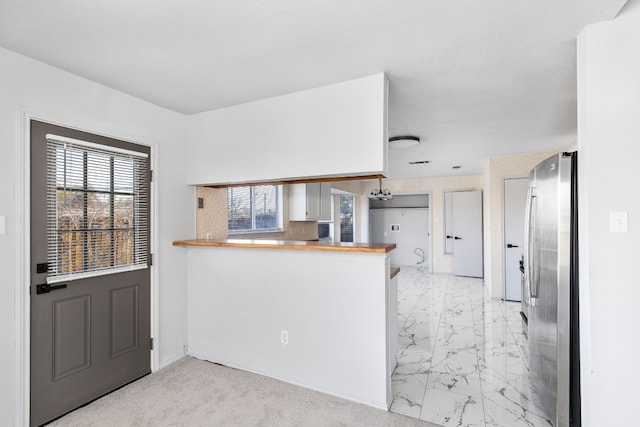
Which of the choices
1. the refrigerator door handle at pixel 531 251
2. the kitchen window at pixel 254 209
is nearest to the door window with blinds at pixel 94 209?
the kitchen window at pixel 254 209

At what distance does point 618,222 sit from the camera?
1624 millimetres

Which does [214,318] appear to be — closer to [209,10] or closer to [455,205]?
[209,10]

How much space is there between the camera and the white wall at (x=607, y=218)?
1.60 m

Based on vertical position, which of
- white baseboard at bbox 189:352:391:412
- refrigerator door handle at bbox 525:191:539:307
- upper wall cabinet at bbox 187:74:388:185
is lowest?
white baseboard at bbox 189:352:391:412

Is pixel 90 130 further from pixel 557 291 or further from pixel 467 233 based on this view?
pixel 467 233

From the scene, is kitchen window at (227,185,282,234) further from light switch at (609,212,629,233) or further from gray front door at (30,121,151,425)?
light switch at (609,212,629,233)

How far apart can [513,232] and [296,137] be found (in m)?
4.25

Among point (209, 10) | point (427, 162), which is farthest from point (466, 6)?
point (427, 162)

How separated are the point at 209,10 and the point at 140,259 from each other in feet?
6.82

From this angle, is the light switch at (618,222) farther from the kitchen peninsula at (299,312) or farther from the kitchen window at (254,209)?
the kitchen window at (254,209)

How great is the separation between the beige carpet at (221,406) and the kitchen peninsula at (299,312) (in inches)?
5.0

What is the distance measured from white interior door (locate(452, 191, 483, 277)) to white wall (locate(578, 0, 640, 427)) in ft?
17.9

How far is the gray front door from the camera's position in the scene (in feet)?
6.84

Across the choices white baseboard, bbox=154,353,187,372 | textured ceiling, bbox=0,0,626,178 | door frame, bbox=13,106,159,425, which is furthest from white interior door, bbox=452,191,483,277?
door frame, bbox=13,106,159,425
